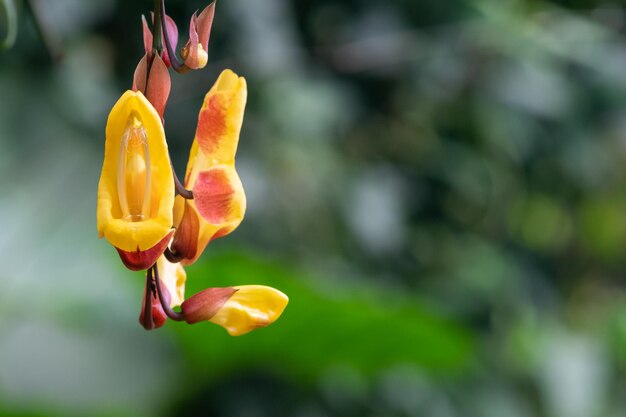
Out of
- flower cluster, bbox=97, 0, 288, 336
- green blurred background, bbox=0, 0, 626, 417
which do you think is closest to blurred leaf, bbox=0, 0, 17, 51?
flower cluster, bbox=97, 0, 288, 336

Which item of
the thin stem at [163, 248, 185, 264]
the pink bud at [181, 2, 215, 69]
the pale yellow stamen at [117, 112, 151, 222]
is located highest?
the pink bud at [181, 2, 215, 69]

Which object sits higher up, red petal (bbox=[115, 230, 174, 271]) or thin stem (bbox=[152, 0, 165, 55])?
thin stem (bbox=[152, 0, 165, 55])

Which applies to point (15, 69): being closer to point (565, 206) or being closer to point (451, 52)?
point (451, 52)

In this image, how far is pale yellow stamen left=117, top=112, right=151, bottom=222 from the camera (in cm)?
53

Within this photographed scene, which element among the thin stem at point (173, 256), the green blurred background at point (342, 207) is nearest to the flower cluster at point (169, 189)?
the thin stem at point (173, 256)

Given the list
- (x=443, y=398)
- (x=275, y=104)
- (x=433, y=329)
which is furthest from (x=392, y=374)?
(x=275, y=104)

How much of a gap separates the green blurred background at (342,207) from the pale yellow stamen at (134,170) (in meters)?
0.87

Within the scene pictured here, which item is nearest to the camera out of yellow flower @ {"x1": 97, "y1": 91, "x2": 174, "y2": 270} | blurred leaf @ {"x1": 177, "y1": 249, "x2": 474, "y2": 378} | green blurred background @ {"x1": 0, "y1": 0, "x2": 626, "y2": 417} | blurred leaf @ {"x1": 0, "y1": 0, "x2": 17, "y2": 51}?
yellow flower @ {"x1": 97, "y1": 91, "x2": 174, "y2": 270}

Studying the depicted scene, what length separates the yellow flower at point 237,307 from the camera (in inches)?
22.5

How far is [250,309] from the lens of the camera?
57 centimetres

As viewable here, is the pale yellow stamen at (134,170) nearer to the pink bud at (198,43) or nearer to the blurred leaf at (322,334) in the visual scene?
the pink bud at (198,43)

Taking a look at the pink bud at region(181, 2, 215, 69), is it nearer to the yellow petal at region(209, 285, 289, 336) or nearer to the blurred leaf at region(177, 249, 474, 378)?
the yellow petal at region(209, 285, 289, 336)

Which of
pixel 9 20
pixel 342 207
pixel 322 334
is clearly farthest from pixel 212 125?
pixel 342 207

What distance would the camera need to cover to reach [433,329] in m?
1.67
